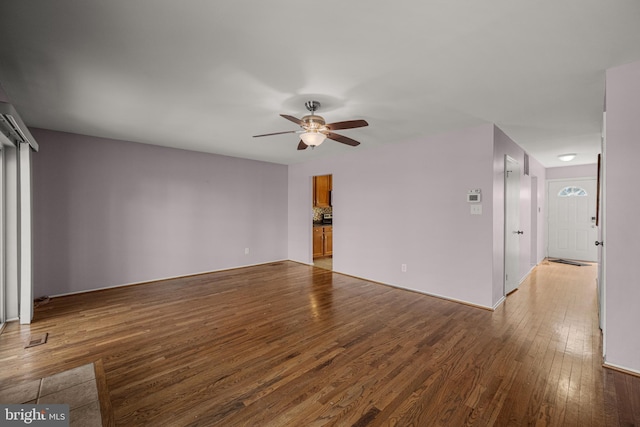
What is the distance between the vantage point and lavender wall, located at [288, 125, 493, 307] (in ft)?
11.9

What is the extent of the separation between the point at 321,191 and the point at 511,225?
174 inches

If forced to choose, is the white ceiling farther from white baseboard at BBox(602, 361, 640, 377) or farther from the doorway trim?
white baseboard at BBox(602, 361, 640, 377)

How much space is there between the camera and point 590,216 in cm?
643

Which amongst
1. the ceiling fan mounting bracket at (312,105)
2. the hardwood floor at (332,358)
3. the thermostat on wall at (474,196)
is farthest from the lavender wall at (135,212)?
the thermostat on wall at (474,196)

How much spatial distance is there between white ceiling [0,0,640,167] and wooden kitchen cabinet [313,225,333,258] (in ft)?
13.4

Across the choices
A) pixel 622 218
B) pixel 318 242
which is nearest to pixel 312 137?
pixel 622 218

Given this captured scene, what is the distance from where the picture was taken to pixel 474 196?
12.0 feet

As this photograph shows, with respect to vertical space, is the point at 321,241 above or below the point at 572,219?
below

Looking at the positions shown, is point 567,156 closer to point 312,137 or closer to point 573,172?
point 573,172

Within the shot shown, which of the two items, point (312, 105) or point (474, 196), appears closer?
point (312, 105)

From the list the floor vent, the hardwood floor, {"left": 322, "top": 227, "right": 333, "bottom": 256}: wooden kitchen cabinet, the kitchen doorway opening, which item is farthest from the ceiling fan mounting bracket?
{"left": 322, "top": 227, "right": 333, "bottom": 256}: wooden kitchen cabinet

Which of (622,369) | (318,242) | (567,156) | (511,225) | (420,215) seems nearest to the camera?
(622,369)

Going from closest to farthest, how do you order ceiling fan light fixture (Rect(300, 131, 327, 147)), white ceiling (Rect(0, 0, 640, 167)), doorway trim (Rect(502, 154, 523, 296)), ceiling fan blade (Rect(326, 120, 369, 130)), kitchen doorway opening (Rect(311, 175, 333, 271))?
white ceiling (Rect(0, 0, 640, 167)), ceiling fan blade (Rect(326, 120, 369, 130)), ceiling fan light fixture (Rect(300, 131, 327, 147)), doorway trim (Rect(502, 154, 523, 296)), kitchen doorway opening (Rect(311, 175, 333, 271))

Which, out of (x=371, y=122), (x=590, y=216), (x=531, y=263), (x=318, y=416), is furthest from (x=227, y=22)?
(x=590, y=216)
